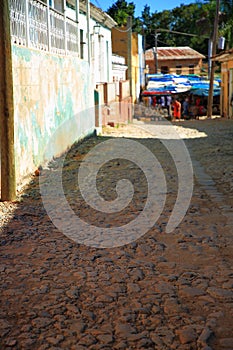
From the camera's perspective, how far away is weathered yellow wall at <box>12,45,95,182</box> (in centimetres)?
782

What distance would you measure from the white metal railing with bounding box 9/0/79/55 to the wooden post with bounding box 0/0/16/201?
1.47 meters

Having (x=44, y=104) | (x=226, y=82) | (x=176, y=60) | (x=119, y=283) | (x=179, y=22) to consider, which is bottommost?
(x=119, y=283)

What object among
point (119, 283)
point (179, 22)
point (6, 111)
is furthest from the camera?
point (179, 22)

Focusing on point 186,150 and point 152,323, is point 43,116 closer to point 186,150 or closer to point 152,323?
point 186,150

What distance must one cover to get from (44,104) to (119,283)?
5.88 m

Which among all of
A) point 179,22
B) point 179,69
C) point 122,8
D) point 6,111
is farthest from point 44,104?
point 179,22

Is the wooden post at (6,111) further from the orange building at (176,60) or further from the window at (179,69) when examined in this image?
the window at (179,69)

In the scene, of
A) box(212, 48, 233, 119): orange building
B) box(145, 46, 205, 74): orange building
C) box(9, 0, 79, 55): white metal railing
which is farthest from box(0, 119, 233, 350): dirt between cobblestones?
box(145, 46, 205, 74): orange building

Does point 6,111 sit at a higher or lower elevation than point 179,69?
lower

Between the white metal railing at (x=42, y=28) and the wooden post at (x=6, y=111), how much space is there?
147cm

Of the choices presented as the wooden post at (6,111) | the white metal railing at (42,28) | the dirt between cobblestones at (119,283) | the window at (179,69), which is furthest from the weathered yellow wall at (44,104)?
the window at (179,69)

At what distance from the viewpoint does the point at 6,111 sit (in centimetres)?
647

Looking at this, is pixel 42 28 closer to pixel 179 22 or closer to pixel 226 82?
pixel 226 82

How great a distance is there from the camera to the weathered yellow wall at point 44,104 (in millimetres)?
7824
